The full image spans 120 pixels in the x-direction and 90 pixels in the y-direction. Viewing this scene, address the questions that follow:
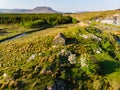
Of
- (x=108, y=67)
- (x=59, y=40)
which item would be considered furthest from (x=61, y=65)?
(x=59, y=40)

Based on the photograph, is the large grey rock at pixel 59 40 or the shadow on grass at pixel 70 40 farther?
the shadow on grass at pixel 70 40

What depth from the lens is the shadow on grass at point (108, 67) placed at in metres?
47.2

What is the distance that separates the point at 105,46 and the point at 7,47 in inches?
835

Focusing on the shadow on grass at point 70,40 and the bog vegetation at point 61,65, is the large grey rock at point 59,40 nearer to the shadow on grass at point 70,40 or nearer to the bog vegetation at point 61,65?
the bog vegetation at point 61,65

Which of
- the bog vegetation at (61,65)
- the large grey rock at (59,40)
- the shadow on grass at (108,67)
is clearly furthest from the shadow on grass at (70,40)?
the shadow on grass at (108,67)

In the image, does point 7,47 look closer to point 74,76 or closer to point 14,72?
point 14,72

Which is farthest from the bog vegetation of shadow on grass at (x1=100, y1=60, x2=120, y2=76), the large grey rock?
the large grey rock

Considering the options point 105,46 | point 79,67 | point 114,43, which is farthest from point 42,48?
point 114,43

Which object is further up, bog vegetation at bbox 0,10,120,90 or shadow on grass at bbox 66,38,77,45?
shadow on grass at bbox 66,38,77,45

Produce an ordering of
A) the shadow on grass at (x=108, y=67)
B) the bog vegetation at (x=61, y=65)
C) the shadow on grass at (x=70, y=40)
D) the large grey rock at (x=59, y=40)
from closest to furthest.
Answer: the bog vegetation at (x=61, y=65) → the shadow on grass at (x=108, y=67) → the large grey rock at (x=59, y=40) → the shadow on grass at (x=70, y=40)

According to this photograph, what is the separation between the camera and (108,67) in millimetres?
48531

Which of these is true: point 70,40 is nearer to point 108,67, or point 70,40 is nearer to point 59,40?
point 59,40

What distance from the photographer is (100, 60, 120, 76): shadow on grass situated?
47.2m

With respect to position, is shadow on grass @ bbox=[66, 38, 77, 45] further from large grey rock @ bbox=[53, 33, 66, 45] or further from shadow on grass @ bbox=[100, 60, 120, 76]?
shadow on grass @ bbox=[100, 60, 120, 76]
